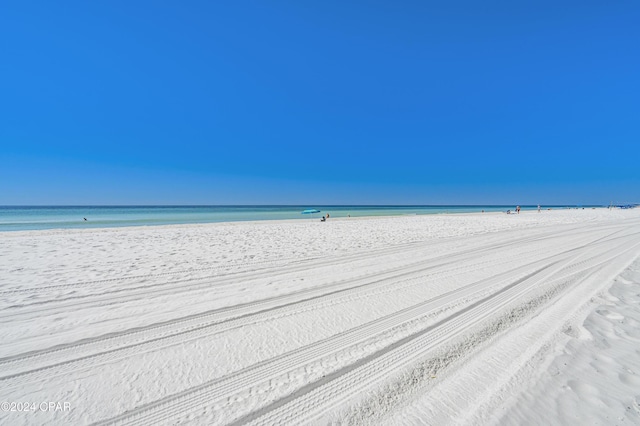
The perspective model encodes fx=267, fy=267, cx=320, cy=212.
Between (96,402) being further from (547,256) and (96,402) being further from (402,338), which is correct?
(547,256)

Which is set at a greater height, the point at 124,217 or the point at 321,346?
the point at 124,217

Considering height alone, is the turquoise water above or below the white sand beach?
above

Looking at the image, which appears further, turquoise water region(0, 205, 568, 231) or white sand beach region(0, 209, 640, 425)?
turquoise water region(0, 205, 568, 231)

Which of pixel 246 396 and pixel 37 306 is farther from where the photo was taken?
pixel 37 306

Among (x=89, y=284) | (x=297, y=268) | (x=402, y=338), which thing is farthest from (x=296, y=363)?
(x=89, y=284)

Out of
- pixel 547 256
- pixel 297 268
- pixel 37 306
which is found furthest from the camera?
pixel 547 256

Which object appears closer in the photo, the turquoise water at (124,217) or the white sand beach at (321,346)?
the white sand beach at (321,346)

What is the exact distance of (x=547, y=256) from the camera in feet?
24.9

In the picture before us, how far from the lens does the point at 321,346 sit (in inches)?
117

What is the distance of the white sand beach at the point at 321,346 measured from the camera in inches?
82.2

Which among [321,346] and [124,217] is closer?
[321,346]

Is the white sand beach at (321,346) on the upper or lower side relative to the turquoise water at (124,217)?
lower

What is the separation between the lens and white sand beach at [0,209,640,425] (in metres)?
2.09

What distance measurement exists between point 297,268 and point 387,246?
4178 millimetres
